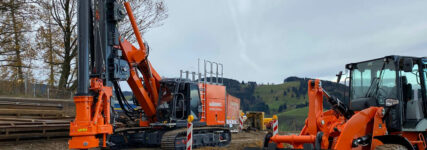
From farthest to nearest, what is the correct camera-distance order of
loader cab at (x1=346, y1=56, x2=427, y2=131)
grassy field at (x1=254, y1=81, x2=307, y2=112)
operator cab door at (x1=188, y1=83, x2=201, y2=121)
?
1. grassy field at (x1=254, y1=81, x2=307, y2=112)
2. operator cab door at (x1=188, y1=83, x2=201, y2=121)
3. loader cab at (x1=346, y1=56, x2=427, y2=131)

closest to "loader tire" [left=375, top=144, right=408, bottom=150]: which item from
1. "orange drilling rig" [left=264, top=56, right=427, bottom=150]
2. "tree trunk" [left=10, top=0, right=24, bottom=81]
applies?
"orange drilling rig" [left=264, top=56, right=427, bottom=150]

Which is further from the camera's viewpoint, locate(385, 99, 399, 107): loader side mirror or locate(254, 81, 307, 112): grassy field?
locate(254, 81, 307, 112): grassy field

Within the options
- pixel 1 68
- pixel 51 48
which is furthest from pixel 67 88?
pixel 1 68

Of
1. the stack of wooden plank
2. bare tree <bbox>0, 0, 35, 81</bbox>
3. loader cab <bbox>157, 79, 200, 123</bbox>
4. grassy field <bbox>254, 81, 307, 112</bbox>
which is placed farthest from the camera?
grassy field <bbox>254, 81, 307, 112</bbox>

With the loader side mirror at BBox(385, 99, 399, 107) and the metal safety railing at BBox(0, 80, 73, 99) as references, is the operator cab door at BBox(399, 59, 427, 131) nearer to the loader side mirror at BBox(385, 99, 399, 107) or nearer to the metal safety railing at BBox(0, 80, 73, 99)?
the loader side mirror at BBox(385, 99, 399, 107)

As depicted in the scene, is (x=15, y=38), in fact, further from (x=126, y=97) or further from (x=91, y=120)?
(x=91, y=120)

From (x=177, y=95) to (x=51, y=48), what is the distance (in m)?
12.2

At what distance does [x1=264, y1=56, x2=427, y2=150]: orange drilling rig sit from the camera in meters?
7.47

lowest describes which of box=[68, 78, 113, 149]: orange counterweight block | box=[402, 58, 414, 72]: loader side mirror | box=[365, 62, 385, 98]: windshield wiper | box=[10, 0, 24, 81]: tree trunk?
box=[68, 78, 113, 149]: orange counterweight block

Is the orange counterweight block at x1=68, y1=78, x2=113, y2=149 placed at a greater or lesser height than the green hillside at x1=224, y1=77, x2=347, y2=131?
greater

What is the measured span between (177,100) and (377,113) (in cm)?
674

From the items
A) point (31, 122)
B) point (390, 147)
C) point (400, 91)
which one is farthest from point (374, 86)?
point (31, 122)

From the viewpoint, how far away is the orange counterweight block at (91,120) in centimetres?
849

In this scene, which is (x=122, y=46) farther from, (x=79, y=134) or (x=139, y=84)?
(x=79, y=134)
